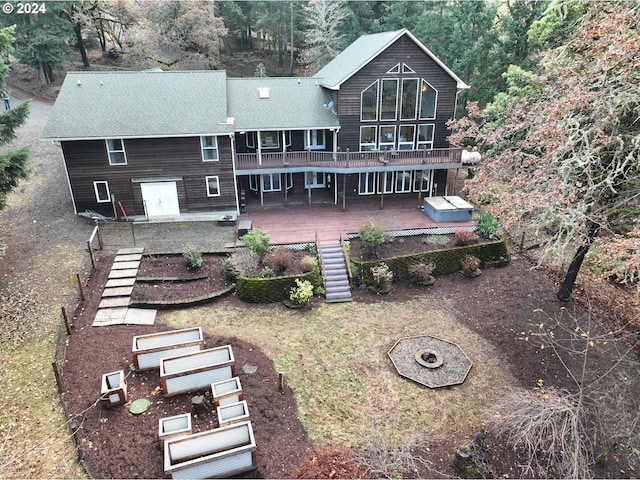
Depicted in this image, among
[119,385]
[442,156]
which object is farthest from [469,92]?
[119,385]

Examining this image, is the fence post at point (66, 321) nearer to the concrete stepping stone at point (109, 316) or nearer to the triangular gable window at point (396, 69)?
the concrete stepping stone at point (109, 316)

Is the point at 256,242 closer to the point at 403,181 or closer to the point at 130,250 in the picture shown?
the point at 130,250

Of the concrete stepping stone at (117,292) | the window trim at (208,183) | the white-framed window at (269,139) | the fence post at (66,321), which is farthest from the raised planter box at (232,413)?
the white-framed window at (269,139)

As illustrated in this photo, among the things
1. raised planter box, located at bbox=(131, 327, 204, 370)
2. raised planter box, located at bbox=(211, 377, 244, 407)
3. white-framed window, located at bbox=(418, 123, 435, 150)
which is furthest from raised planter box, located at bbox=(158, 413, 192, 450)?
white-framed window, located at bbox=(418, 123, 435, 150)

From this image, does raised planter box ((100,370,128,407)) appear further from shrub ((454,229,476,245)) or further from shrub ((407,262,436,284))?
shrub ((454,229,476,245))

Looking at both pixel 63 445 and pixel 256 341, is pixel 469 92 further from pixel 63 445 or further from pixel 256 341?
pixel 63 445

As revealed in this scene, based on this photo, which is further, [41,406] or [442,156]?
[442,156]

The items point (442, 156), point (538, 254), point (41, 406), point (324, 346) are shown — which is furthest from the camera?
→ point (442, 156)
